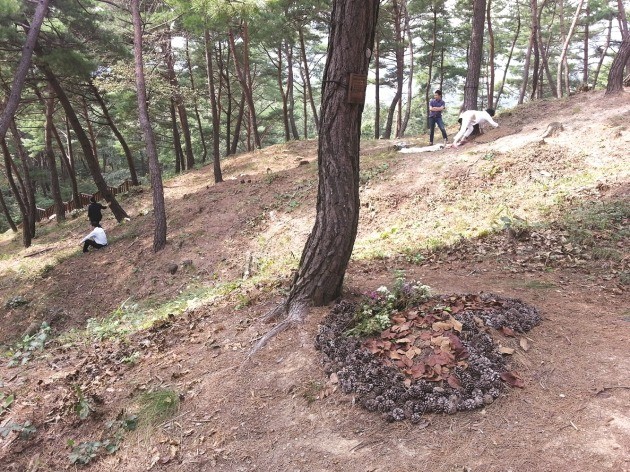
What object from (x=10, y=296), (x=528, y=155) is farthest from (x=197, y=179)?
(x=528, y=155)

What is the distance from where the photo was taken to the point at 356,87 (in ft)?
11.5

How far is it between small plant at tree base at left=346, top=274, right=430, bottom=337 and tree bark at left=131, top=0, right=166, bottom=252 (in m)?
8.36

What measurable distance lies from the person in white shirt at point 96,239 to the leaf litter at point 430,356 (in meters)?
11.0

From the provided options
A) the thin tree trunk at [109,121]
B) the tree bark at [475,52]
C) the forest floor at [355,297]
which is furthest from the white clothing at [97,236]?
the tree bark at [475,52]

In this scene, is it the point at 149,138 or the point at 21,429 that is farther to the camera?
the point at 149,138

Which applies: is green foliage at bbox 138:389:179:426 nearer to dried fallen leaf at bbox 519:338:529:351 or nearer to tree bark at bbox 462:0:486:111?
dried fallen leaf at bbox 519:338:529:351

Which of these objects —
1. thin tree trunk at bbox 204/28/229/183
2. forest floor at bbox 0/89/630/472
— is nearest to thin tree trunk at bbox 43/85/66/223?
thin tree trunk at bbox 204/28/229/183

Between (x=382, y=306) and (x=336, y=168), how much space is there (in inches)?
55.5

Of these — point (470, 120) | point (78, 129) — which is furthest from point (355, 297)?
point (78, 129)

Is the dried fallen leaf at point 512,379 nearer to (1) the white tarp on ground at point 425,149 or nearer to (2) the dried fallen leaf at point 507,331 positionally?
(2) the dried fallen leaf at point 507,331

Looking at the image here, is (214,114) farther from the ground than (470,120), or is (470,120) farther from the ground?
(214,114)

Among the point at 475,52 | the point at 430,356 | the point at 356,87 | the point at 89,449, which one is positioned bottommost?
the point at 89,449

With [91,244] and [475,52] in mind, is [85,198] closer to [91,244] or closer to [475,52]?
[91,244]

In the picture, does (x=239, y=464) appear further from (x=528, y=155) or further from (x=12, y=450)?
(x=528, y=155)
